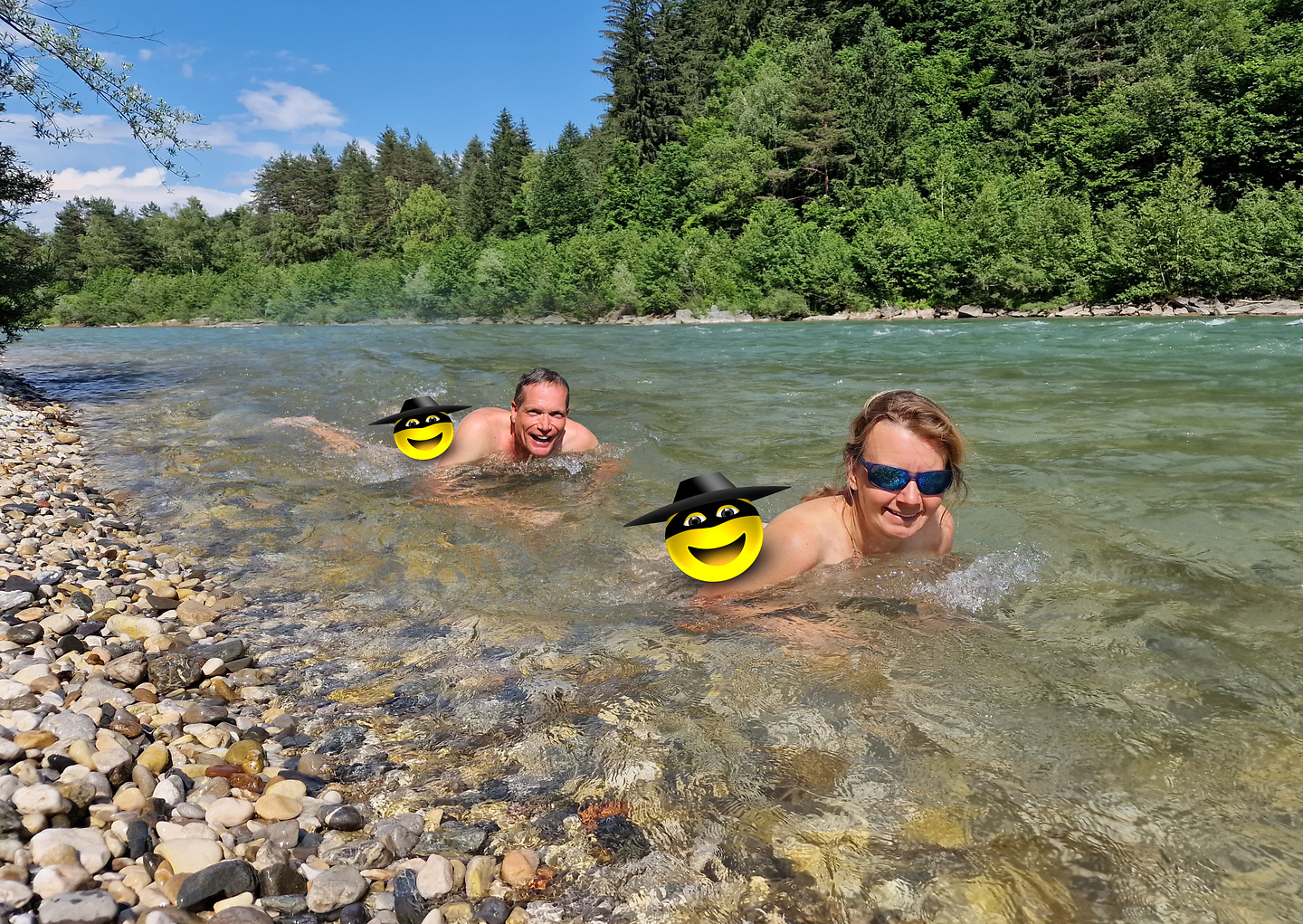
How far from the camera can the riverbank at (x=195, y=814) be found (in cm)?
183

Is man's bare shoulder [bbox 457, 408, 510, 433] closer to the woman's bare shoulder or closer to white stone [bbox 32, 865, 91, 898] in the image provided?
the woman's bare shoulder

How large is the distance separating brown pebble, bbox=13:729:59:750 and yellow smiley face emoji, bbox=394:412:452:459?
14.7 ft

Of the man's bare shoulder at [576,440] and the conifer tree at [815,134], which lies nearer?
the man's bare shoulder at [576,440]

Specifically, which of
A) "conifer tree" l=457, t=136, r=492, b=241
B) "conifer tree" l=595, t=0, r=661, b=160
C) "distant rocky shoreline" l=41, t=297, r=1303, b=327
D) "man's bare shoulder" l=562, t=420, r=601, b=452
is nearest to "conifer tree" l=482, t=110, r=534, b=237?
"conifer tree" l=457, t=136, r=492, b=241

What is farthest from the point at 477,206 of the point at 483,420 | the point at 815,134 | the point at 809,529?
the point at 809,529

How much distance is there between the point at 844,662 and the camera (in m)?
3.15

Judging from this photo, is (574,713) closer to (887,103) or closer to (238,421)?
(238,421)

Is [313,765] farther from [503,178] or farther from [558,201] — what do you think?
[503,178]

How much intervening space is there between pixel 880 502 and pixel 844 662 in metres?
0.84

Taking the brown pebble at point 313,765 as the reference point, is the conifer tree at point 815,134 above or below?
above

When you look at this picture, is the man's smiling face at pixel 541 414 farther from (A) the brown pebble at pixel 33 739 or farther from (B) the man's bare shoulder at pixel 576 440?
(A) the brown pebble at pixel 33 739

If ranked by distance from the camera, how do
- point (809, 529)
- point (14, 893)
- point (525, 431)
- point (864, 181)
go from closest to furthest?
point (14, 893) → point (809, 529) → point (525, 431) → point (864, 181)

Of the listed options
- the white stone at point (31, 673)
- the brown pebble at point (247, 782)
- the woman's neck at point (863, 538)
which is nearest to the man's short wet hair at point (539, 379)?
the woman's neck at point (863, 538)

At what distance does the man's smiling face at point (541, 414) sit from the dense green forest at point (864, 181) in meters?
9.71
